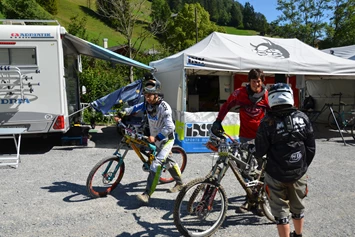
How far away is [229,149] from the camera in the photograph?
3.55 meters

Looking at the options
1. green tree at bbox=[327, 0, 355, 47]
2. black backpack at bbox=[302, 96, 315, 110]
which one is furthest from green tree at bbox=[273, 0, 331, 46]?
black backpack at bbox=[302, 96, 315, 110]

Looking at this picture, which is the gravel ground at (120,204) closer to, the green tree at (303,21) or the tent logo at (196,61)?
the tent logo at (196,61)

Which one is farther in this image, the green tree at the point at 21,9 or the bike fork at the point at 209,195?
A: the green tree at the point at 21,9

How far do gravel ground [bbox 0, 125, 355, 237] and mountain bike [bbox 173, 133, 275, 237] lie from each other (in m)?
0.20

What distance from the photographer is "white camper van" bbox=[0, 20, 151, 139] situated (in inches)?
274

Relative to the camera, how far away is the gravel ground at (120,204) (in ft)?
11.9

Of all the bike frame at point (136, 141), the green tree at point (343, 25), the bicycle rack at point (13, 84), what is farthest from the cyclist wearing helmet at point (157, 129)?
the green tree at point (343, 25)

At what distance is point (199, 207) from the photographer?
339 centimetres

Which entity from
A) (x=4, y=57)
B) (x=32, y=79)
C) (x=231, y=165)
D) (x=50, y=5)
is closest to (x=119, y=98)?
(x=32, y=79)

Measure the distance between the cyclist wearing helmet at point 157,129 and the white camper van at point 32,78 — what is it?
329 cm

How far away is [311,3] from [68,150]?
109 ft

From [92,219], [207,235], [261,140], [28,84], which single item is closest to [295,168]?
[261,140]

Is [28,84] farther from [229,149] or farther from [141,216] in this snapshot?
[229,149]

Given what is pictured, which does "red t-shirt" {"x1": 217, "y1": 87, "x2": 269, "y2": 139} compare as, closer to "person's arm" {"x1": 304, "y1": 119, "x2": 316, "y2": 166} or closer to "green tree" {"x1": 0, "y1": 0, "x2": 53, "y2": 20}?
"person's arm" {"x1": 304, "y1": 119, "x2": 316, "y2": 166}
